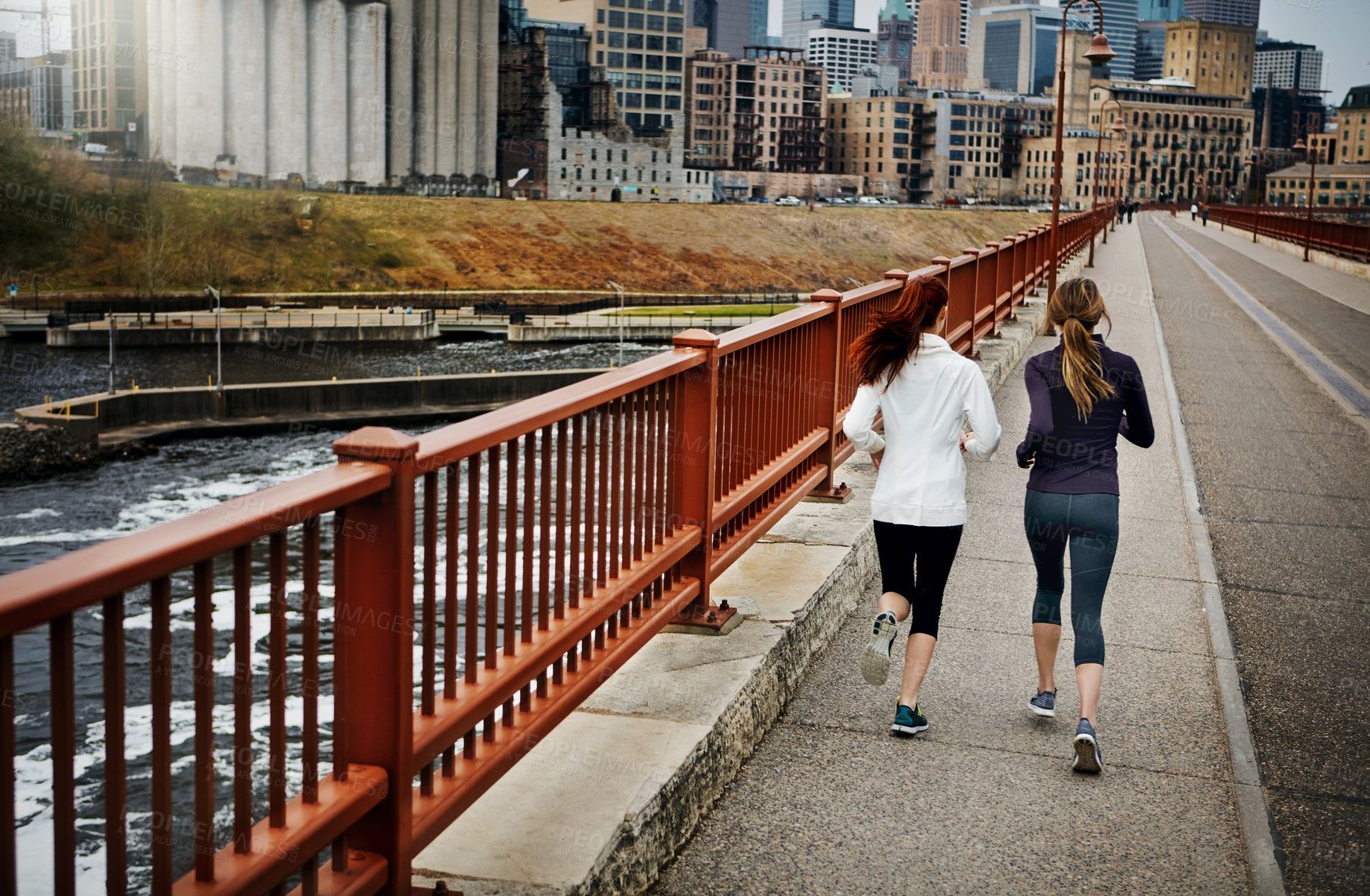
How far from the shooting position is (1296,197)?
18050 cm

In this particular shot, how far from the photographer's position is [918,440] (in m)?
4.96

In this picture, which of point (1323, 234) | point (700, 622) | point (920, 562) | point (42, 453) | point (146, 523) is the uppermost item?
point (1323, 234)

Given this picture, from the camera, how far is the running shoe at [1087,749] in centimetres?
479

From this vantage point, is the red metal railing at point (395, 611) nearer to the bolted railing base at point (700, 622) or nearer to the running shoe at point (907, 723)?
the bolted railing base at point (700, 622)

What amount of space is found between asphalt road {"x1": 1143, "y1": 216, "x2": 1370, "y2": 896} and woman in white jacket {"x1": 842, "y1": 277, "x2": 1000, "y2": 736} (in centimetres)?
148

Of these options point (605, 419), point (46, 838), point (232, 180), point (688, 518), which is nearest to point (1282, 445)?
point (688, 518)

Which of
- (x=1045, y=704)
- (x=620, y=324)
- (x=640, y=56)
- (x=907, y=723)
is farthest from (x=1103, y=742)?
(x=640, y=56)

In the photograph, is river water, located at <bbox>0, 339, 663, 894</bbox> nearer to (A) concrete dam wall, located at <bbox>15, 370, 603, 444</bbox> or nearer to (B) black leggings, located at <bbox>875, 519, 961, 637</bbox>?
(A) concrete dam wall, located at <bbox>15, 370, 603, 444</bbox>

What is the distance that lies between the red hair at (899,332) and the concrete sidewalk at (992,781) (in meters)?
1.50

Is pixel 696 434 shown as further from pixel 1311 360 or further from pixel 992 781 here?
pixel 1311 360

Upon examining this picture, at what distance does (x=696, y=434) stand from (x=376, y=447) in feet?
8.23

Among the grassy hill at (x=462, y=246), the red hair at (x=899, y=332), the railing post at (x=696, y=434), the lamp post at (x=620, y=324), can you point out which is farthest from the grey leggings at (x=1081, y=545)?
the grassy hill at (x=462, y=246)

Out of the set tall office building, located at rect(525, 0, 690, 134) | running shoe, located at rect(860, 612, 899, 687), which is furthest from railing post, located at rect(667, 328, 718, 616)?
tall office building, located at rect(525, 0, 690, 134)

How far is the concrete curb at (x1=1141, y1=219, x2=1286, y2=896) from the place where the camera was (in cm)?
413
